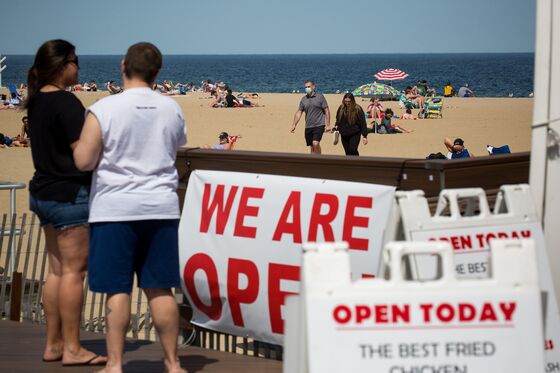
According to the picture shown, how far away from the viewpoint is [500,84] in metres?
103

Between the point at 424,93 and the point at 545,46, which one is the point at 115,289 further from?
the point at 424,93

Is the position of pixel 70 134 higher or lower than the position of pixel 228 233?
higher

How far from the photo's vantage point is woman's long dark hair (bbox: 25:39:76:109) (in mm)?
5402

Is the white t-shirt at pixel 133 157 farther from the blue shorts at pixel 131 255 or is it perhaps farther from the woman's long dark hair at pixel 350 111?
the woman's long dark hair at pixel 350 111

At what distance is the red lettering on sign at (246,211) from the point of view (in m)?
5.79

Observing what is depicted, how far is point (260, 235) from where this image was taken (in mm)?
5758

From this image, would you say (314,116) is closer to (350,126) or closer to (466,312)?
(350,126)

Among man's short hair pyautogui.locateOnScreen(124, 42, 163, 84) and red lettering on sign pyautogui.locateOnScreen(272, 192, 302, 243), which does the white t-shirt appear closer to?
man's short hair pyautogui.locateOnScreen(124, 42, 163, 84)

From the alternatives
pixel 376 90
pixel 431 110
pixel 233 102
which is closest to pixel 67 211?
pixel 431 110

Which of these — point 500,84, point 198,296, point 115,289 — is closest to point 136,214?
point 115,289

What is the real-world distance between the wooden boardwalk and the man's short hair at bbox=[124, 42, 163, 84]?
1.68m

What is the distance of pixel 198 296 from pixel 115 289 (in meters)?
1.18

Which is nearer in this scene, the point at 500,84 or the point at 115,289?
the point at 115,289

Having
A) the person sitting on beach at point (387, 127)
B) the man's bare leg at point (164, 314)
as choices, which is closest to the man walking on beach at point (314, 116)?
the person sitting on beach at point (387, 127)
